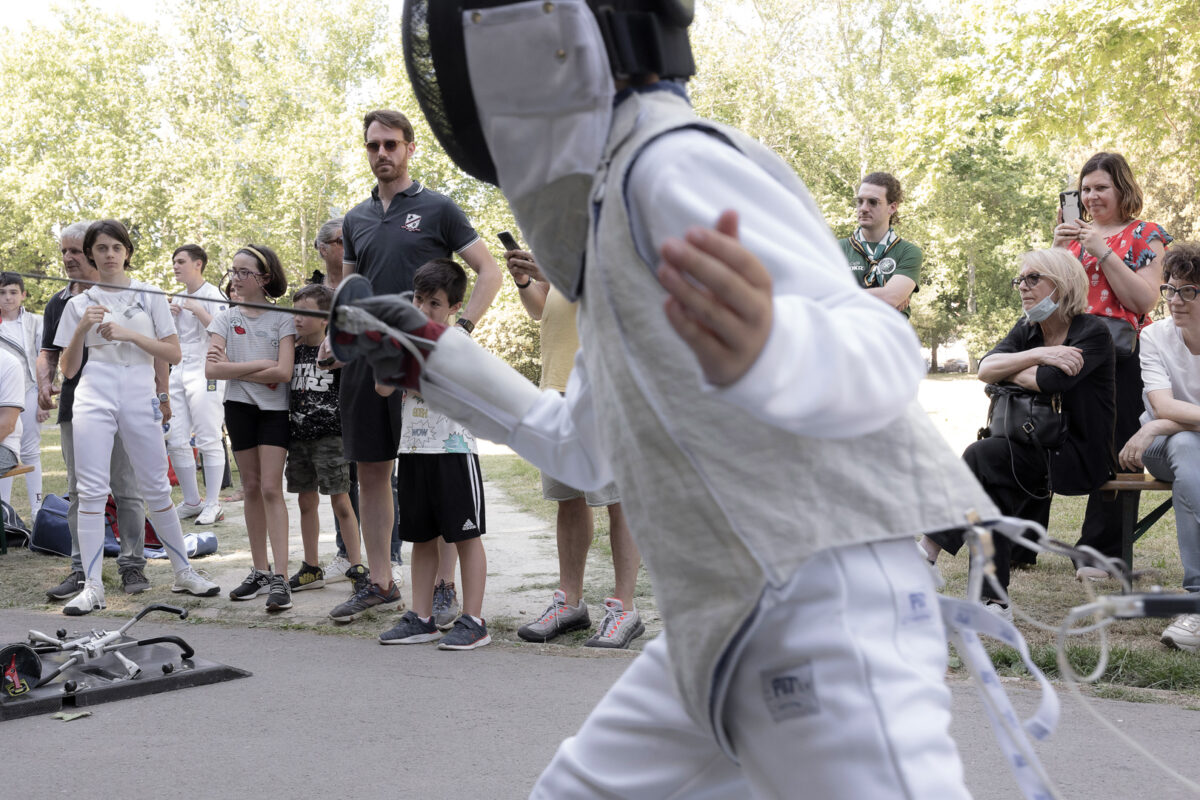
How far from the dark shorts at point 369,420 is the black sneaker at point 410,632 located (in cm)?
84

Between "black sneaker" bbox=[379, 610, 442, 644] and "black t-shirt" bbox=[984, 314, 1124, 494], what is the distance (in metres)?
3.21

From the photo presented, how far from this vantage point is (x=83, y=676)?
4.54 m

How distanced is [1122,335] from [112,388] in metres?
5.63

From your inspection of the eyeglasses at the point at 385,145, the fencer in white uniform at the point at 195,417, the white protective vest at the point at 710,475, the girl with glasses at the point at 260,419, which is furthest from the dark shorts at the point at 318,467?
the white protective vest at the point at 710,475

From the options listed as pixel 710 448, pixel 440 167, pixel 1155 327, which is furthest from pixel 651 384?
pixel 440 167

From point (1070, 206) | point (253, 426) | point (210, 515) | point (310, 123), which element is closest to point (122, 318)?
point (253, 426)

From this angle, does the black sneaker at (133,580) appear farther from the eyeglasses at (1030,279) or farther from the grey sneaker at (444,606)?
the eyeglasses at (1030,279)

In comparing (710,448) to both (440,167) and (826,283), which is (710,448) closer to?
(826,283)

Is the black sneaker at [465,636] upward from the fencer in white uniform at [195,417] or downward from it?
downward

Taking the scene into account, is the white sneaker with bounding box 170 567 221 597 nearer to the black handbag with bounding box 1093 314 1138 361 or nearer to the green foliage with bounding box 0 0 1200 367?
the black handbag with bounding box 1093 314 1138 361

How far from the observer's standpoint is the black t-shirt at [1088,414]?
17.7 feet

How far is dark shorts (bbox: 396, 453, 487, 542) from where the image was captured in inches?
200

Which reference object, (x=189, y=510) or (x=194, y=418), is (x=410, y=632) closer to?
(x=189, y=510)

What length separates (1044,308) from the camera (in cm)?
551
